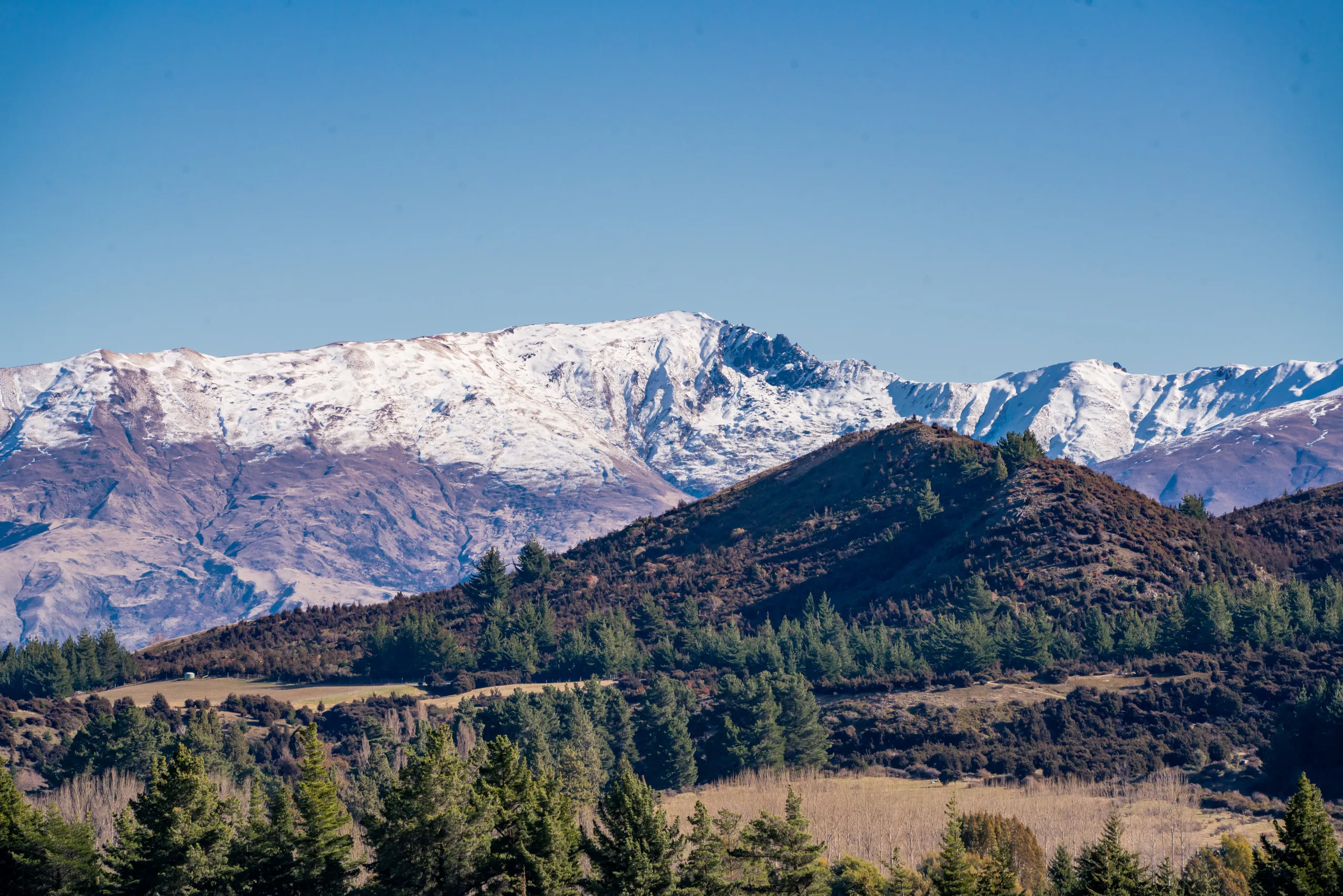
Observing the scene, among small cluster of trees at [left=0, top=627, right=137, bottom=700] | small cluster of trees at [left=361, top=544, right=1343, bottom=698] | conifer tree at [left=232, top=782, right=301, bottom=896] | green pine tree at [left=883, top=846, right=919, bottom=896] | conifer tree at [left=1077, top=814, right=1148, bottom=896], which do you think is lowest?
green pine tree at [left=883, top=846, right=919, bottom=896]

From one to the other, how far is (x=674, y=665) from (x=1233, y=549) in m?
65.7

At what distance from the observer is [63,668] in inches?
6014

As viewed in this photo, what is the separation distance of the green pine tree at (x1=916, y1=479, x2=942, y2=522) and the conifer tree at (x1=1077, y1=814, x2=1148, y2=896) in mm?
141781

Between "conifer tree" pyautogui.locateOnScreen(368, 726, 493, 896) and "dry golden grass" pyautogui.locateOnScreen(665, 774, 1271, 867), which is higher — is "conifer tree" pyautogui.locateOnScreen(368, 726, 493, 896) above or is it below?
above

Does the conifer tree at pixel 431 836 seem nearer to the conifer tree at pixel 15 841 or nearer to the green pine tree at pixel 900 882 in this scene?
the conifer tree at pixel 15 841

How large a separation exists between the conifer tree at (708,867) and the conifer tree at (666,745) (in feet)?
204

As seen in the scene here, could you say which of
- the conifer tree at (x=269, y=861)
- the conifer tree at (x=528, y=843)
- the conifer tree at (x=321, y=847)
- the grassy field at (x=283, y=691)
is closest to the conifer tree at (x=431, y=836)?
the conifer tree at (x=528, y=843)

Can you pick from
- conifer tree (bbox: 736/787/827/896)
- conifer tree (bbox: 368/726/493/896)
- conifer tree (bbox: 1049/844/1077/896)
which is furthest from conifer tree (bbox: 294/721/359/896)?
conifer tree (bbox: 1049/844/1077/896)

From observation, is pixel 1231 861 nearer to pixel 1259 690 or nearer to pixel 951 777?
pixel 951 777

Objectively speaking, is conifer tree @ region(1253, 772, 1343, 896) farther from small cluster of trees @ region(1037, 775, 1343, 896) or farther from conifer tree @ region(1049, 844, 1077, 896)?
conifer tree @ region(1049, 844, 1077, 896)

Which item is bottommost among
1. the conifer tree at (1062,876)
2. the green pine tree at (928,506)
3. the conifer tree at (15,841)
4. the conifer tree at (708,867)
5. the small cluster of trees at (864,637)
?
the conifer tree at (1062,876)

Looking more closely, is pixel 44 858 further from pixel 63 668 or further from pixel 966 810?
pixel 63 668

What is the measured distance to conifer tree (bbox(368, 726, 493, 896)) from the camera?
2319 inches

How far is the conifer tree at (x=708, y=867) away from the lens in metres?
57.8
